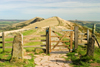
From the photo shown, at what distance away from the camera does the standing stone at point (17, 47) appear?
6.85 metres

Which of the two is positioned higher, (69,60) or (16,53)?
(16,53)

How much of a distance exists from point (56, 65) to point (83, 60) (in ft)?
5.73

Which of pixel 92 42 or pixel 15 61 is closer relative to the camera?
pixel 15 61

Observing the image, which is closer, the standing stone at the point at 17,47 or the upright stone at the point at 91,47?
the standing stone at the point at 17,47

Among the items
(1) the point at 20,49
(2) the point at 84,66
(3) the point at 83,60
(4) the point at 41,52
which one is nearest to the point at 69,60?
(3) the point at 83,60

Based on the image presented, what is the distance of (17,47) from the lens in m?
6.88

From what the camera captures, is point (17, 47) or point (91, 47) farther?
point (91, 47)

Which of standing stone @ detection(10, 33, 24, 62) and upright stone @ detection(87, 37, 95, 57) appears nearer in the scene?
standing stone @ detection(10, 33, 24, 62)

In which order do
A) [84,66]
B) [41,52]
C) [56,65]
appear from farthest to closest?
[41,52] < [56,65] < [84,66]

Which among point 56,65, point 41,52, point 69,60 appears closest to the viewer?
point 56,65

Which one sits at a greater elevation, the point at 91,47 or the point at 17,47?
the point at 17,47

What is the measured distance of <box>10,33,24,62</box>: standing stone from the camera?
22.5 feet

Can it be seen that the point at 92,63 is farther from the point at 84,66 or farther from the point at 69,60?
the point at 69,60

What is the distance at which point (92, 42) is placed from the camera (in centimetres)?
749
